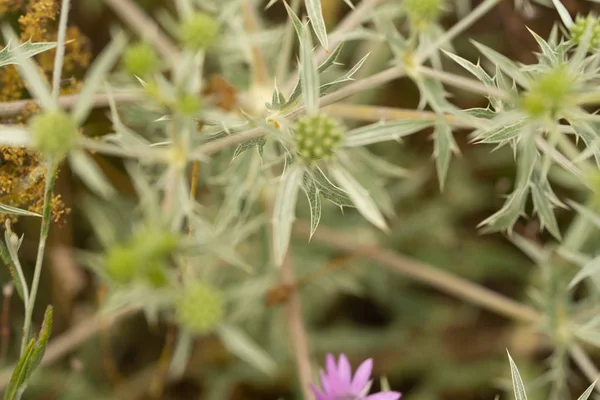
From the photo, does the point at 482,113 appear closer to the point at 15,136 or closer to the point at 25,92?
the point at 15,136

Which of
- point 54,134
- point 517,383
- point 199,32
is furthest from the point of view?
point 199,32

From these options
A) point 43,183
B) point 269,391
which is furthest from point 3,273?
point 269,391

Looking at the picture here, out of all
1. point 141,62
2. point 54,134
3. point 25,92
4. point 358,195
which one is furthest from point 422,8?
point 25,92

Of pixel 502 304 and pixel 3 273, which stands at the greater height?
pixel 3 273

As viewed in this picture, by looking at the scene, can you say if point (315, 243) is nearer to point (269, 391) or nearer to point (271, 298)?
point (271, 298)

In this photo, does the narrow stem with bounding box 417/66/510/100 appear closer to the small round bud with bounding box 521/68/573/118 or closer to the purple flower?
the small round bud with bounding box 521/68/573/118

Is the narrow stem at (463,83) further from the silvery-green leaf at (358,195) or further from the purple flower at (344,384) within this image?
the purple flower at (344,384)
